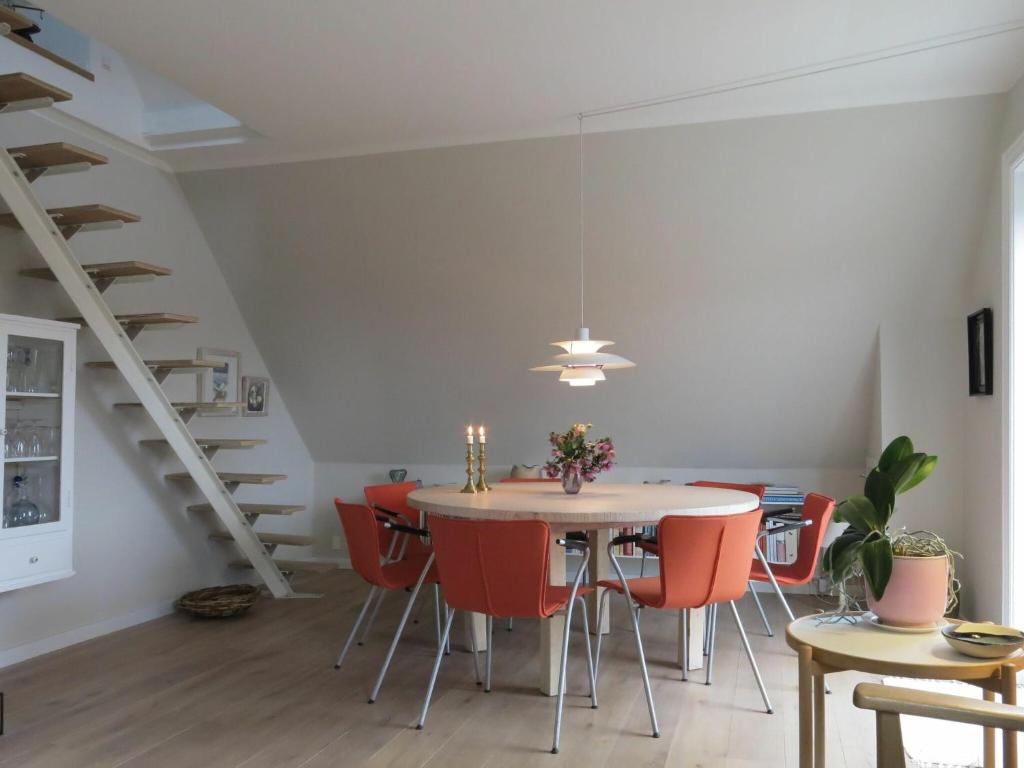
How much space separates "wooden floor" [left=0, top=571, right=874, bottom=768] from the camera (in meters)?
3.04

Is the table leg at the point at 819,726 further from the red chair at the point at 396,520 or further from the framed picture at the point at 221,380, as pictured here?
the framed picture at the point at 221,380

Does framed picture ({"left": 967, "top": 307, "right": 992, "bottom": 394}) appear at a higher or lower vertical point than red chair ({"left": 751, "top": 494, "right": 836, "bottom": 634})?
higher

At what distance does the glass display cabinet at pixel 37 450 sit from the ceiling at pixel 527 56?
1418mm

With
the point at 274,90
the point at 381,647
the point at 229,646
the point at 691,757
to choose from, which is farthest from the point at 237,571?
the point at 691,757

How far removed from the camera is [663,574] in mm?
3287

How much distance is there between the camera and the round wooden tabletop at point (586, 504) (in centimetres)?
342

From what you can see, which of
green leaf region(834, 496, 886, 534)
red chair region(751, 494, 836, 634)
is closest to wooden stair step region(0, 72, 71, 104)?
green leaf region(834, 496, 886, 534)

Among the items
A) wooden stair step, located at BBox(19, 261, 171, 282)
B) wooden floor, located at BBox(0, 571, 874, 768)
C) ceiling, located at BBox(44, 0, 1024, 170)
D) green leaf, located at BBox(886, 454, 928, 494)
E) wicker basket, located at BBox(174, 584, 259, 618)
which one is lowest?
wooden floor, located at BBox(0, 571, 874, 768)

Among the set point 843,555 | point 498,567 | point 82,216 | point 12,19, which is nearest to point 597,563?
point 498,567

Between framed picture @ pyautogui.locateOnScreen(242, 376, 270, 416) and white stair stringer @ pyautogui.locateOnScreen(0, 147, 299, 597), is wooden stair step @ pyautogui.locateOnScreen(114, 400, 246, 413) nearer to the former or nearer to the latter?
white stair stringer @ pyautogui.locateOnScreen(0, 147, 299, 597)

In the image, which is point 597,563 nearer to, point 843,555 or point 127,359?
point 843,555

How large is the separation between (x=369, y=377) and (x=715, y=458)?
2647 millimetres

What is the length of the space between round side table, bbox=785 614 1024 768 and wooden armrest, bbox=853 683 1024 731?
0.44 feet

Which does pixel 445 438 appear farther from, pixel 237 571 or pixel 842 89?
pixel 842 89
